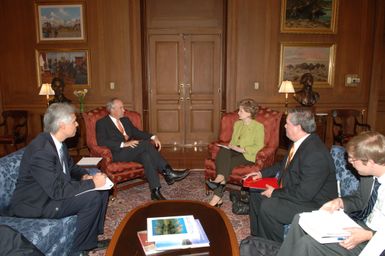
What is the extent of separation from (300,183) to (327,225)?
0.63m

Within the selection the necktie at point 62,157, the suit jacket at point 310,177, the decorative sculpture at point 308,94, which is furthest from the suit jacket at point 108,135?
the decorative sculpture at point 308,94

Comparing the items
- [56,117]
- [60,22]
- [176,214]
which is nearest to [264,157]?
[176,214]

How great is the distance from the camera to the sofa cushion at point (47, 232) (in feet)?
8.34

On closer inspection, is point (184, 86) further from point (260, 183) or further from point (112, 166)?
point (260, 183)

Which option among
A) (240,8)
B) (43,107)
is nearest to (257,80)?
(240,8)

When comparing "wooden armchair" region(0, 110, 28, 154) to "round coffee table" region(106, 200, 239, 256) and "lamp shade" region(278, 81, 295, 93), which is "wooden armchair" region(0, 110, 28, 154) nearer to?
"round coffee table" region(106, 200, 239, 256)

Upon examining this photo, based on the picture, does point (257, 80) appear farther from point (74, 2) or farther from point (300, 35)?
point (74, 2)

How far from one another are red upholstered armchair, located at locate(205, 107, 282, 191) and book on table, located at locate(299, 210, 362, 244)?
1918 millimetres

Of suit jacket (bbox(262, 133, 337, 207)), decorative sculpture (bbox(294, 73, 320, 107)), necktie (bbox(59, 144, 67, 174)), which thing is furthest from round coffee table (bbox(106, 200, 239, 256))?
decorative sculpture (bbox(294, 73, 320, 107))

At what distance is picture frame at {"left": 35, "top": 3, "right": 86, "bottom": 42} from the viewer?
7.05m

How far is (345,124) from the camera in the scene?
23.8 ft

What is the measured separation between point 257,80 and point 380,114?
2.88 m

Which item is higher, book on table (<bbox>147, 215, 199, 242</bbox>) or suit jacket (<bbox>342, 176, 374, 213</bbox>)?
suit jacket (<bbox>342, 176, 374, 213</bbox>)

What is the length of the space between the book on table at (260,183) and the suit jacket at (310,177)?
0.54 feet
